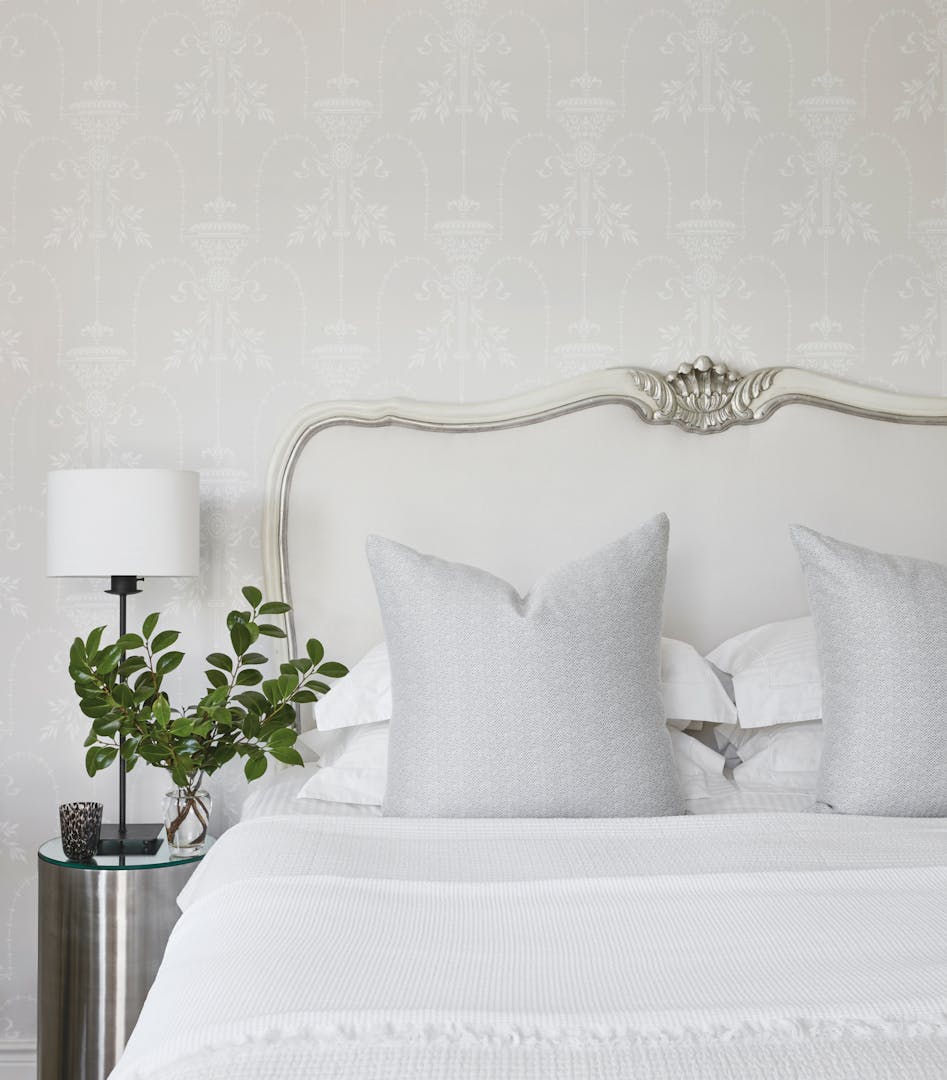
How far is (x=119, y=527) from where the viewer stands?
2.10 meters

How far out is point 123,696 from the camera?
6.70 ft

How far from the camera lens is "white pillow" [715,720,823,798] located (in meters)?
2.06

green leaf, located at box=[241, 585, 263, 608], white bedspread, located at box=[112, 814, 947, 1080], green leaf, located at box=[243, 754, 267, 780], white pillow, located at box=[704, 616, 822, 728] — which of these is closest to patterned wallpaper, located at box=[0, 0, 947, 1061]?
green leaf, located at box=[241, 585, 263, 608]

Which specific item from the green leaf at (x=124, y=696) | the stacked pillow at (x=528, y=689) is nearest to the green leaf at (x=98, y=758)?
the green leaf at (x=124, y=696)

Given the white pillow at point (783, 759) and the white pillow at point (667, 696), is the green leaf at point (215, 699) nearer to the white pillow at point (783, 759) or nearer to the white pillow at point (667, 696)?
the white pillow at point (667, 696)

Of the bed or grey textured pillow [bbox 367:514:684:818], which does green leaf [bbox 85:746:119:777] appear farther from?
grey textured pillow [bbox 367:514:684:818]

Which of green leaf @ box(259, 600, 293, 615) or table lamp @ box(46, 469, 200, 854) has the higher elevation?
table lamp @ box(46, 469, 200, 854)

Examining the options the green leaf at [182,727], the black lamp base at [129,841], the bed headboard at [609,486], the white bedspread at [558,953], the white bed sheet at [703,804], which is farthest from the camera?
the bed headboard at [609,486]

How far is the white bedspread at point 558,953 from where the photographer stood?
0.91 metres

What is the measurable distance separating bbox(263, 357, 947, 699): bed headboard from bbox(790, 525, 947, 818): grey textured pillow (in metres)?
0.50

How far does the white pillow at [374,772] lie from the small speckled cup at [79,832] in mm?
416

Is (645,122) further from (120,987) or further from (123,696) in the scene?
(120,987)

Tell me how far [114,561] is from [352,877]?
3.23 ft

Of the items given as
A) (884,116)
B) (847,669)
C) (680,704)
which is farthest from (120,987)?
(884,116)
